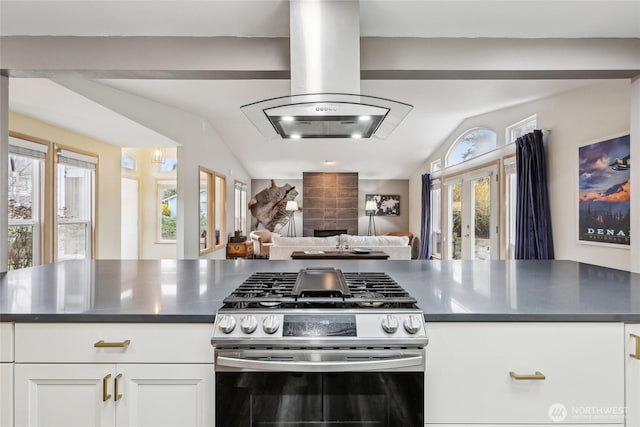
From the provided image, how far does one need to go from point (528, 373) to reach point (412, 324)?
0.44m

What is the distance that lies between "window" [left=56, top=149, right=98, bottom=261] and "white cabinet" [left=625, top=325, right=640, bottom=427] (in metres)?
4.72

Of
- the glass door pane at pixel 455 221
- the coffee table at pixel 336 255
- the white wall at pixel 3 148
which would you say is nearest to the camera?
the white wall at pixel 3 148

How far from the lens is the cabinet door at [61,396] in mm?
1127

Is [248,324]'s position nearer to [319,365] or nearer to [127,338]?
[319,365]

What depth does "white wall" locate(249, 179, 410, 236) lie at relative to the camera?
9.78m

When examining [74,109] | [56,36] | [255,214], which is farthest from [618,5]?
[255,214]

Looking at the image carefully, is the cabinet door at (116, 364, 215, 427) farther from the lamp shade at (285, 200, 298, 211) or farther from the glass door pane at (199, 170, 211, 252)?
the lamp shade at (285, 200, 298, 211)

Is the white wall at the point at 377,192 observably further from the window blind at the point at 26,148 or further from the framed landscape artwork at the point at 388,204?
the window blind at the point at 26,148

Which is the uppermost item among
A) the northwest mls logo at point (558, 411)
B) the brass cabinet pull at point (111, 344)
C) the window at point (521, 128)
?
A: the window at point (521, 128)

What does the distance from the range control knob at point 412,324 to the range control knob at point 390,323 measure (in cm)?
3

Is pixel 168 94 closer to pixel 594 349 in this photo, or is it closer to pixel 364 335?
pixel 364 335

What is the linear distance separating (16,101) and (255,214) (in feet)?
22.8

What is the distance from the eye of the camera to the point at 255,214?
31.8 ft

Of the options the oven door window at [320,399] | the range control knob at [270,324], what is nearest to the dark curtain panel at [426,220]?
the oven door window at [320,399]
